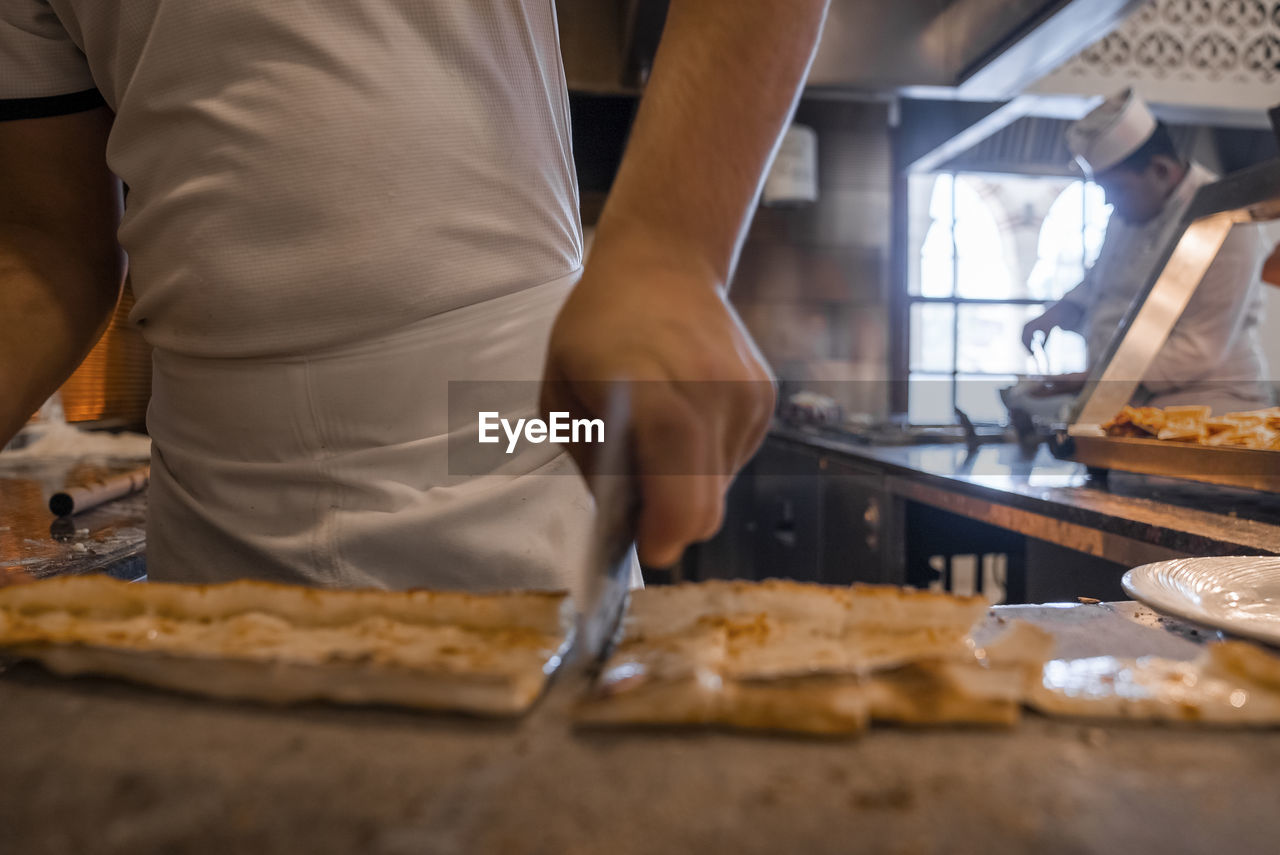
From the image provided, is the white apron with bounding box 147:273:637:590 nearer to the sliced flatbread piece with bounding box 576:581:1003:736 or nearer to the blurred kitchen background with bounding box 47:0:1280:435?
the sliced flatbread piece with bounding box 576:581:1003:736

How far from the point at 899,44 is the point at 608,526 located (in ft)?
9.85

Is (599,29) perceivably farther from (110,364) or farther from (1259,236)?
(1259,236)

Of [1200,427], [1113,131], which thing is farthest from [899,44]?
[1200,427]

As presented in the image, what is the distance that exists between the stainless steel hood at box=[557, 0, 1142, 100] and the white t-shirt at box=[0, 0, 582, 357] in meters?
2.10

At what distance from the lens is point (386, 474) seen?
92 centimetres

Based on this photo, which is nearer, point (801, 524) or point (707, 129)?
point (707, 129)

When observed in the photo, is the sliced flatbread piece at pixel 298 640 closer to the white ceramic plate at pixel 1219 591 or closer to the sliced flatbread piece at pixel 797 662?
the sliced flatbread piece at pixel 797 662

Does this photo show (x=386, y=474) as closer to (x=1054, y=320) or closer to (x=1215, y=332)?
(x=1215, y=332)

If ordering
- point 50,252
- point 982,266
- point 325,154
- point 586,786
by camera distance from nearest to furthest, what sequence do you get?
1. point 586,786
2. point 325,154
3. point 50,252
4. point 982,266

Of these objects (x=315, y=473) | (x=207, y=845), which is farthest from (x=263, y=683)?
(x=315, y=473)

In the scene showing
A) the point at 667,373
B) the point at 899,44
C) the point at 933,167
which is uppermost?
the point at 933,167

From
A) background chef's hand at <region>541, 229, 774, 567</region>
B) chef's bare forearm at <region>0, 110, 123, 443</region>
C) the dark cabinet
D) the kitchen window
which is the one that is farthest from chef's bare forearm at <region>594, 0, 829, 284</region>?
the kitchen window

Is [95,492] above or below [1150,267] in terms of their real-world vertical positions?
below

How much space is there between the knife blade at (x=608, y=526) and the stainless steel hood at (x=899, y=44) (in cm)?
238
